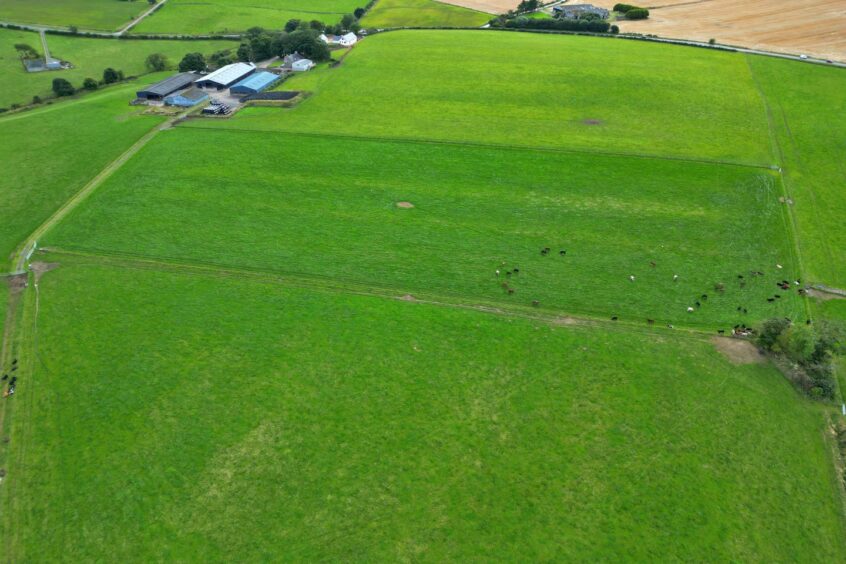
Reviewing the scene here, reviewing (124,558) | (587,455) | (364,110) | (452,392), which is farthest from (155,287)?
(364,110)

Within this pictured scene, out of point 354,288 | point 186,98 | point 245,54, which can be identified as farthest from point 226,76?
point 354,288

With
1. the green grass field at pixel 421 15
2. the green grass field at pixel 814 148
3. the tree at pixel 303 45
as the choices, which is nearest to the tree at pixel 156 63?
the tree at pixel 303 45

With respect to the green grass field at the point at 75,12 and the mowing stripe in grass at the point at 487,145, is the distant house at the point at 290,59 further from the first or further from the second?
the green grass field at the point at 75,12

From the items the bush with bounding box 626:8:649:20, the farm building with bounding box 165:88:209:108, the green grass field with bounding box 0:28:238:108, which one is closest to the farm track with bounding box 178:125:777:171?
the farm building with bounding box 165:88:209:108

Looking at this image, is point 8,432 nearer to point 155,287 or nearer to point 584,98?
point 155,287

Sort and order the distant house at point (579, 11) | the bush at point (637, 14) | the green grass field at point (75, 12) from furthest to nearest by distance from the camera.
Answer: the green grass field at point (75, 12)
the distant house at point (579, 11)
the bush at point (637, 14)

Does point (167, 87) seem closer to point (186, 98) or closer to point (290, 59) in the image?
point (186, 98)
